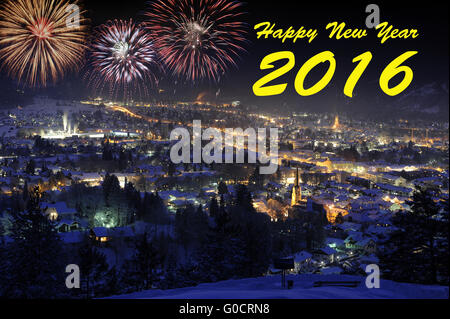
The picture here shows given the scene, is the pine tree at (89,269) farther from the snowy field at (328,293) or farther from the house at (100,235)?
the house at (100,235)

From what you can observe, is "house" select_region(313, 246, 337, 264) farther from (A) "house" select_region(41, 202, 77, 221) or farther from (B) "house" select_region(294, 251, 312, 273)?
(A) "house" select_region(41, 202, 77, 221)

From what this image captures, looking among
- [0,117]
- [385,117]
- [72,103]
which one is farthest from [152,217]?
[72,103]

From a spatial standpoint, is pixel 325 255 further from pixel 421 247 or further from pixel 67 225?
pixel 67 225

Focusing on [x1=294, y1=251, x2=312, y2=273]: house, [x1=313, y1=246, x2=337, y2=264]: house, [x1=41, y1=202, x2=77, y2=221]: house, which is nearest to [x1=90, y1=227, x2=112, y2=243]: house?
[x1=41, y1=202, x2=77, y2=221]: house

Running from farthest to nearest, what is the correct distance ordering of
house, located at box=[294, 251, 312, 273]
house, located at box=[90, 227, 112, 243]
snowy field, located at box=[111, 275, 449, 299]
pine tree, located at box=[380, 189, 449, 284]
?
house, located at box=[90, 227, 112, 243] → house, located at box=[294, 251, 312, 273] → pine tree, located at box=[380, 189, 449, 284] → snowy field, located at box=[111, 275, 449, 299]

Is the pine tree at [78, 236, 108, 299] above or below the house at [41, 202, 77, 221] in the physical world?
below

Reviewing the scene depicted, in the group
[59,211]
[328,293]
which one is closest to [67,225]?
[59,211]

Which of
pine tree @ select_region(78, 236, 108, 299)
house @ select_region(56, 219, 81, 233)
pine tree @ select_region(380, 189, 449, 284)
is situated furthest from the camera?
house @ select_region(56, 219, 81, 233)

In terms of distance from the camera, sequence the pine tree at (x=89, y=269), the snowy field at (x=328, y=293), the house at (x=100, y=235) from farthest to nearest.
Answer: the house at (x=100, y=235), the pine tree at (x=89, y=269), the snowy field at (x=328, y=293)

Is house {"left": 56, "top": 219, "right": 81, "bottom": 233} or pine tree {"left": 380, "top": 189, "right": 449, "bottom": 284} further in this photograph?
house {"left": 56, "top": 219, "right": 81, "bottom": 233}

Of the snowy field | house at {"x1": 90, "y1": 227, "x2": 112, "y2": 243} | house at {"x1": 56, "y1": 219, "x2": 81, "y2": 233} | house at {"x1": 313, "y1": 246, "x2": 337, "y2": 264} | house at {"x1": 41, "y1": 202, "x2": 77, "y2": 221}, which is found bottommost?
house at {"x1": 313, "y1": 246, "x2": 337, "y2": 264}

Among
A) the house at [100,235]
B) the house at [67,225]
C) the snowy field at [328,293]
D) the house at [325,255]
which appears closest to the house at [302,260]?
the house at [325,255]

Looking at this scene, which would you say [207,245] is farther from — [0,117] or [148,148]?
[0,117]
